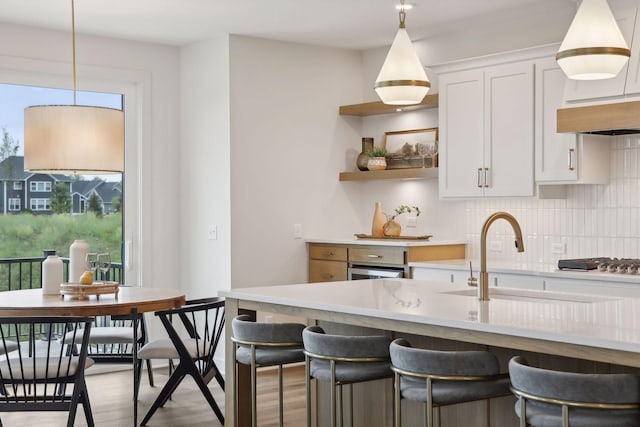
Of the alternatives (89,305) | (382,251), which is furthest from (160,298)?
(382,251)

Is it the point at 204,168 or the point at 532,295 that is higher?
the point at 204,168

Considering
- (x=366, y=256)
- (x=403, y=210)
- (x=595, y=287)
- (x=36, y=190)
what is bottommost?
(x=595, y=287)

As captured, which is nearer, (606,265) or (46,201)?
(606,265)

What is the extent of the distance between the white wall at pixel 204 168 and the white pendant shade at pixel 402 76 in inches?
104

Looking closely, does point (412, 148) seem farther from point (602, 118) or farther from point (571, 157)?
point (602, 118)

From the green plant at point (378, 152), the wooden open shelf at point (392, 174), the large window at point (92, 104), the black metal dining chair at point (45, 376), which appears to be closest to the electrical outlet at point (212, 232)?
the large window at point (92, 104)

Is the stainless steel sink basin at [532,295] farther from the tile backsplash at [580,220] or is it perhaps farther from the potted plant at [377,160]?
the potted plant at [377,160]

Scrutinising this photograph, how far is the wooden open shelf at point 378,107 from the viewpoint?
21.6ft

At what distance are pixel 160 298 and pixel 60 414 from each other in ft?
3.60

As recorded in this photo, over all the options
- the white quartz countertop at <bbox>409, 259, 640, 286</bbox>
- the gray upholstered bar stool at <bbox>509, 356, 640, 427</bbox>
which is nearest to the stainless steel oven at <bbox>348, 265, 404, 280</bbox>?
the white quartz countertop at <bbox>409, 259, 640, 286</bbox>

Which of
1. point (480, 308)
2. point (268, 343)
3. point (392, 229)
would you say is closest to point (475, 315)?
point (480, 308)

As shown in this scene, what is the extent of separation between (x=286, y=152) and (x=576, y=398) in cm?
456

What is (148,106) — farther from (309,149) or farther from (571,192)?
(571,192)

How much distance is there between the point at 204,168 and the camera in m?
6.85
